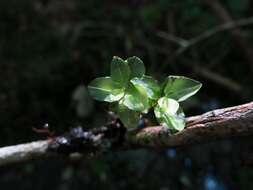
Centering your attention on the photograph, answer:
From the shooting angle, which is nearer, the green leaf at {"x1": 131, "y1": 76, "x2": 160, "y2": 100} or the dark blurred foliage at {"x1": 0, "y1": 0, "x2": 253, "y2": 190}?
the green leaf at {"x1": 131, "y1": 76, "x2": 160, "y2": 100}

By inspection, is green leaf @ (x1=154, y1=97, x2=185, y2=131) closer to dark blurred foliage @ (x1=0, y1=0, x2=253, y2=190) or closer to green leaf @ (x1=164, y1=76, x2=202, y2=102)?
green leaf @ (x1=164, y1=76, x2=202, y2=102)

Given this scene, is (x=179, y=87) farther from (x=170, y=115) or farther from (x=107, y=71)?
(x=107, y=71)

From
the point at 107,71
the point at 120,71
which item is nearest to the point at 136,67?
the point at 120,71

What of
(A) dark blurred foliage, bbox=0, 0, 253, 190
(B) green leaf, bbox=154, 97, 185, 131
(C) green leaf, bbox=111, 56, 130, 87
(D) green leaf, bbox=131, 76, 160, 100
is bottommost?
(A) dark blurred foliage, bbox=0, 0, 253, 190

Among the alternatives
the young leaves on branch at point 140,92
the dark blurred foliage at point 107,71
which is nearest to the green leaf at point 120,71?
the young leaves on branch at point 140,92

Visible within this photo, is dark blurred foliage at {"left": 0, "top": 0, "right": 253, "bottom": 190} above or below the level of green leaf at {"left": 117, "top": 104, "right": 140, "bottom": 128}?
below

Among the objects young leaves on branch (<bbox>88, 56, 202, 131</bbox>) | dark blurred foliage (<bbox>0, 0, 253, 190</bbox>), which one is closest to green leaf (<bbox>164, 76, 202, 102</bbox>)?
young leaves on branch (<bbox>88, 56, 202, 131</bbox>)

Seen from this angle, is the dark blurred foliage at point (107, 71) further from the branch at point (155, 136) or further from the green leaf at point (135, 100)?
the green leaf at point (135, 100)

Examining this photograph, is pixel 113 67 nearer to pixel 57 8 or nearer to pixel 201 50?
pixel 201 50
